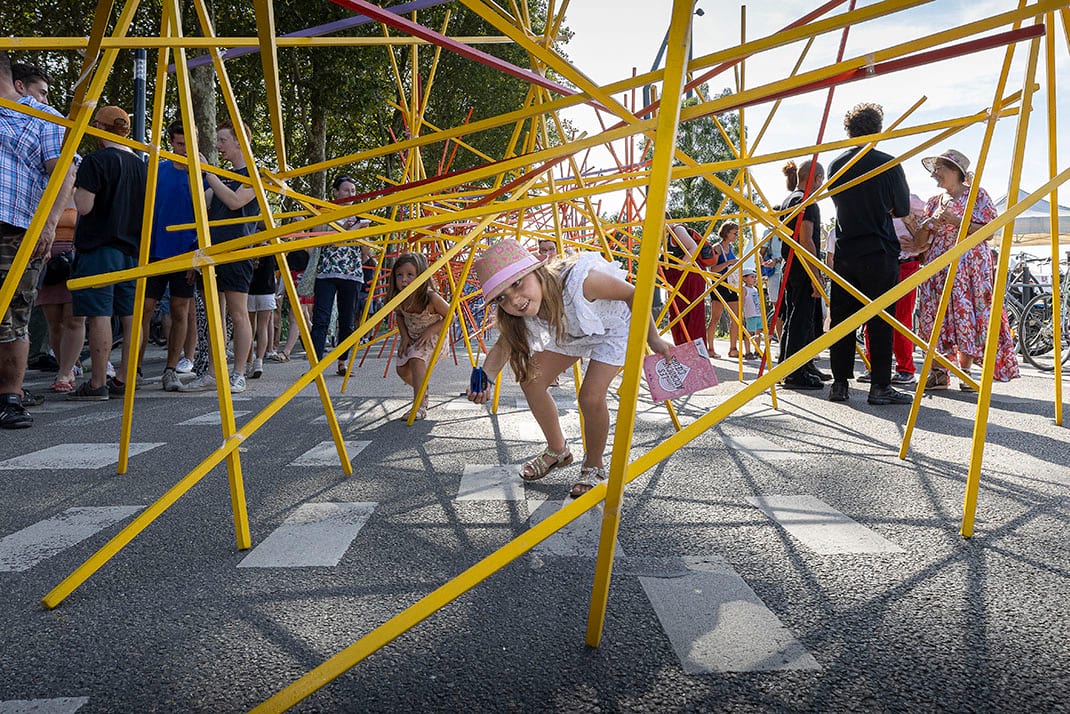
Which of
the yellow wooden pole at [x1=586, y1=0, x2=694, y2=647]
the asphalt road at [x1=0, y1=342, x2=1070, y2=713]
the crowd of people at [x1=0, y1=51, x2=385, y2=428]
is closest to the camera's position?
the yellow wooden pole at [x1=586, y1=0, x2=694, y2=647]

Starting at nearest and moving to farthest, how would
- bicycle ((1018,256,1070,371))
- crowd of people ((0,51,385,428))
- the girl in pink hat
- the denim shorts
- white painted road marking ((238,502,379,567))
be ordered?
white painted road marking ((238,502,379,567)) < the girl in pink hat < crowd of people ((0,51,385,428)) < the denim shorts < bicycle ((1018,256,1070,371))

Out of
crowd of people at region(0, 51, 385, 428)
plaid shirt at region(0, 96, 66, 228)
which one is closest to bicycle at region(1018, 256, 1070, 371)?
crowd of people at region(0, 51, 385, 428)

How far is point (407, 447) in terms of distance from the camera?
12.2 feet

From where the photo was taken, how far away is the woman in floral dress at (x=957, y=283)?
5.43m

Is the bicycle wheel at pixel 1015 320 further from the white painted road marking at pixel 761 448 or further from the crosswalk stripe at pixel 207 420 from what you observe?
the crosswalk stripe at pixel 207 420

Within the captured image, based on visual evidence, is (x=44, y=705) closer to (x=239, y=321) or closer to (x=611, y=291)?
(x=611, y=291)

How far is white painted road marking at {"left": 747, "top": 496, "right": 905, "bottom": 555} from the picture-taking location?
2111mm

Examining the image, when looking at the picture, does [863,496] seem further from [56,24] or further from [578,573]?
[56,24]

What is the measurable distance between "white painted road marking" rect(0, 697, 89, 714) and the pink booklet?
1762 mm

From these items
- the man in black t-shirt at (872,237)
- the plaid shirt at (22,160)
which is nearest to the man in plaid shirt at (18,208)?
the plaid shirt at (22,160)

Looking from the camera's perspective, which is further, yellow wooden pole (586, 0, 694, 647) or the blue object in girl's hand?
the blue object in girl's hand

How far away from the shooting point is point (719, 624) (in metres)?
1.58

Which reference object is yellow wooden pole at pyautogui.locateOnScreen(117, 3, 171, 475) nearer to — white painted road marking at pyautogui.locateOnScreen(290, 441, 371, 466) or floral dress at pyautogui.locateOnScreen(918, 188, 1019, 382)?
white painted road marking at pyautogui.locateOnScreen(290, 441, 371, 466)

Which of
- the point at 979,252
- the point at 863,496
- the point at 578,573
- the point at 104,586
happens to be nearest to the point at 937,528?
the point at 863,496
